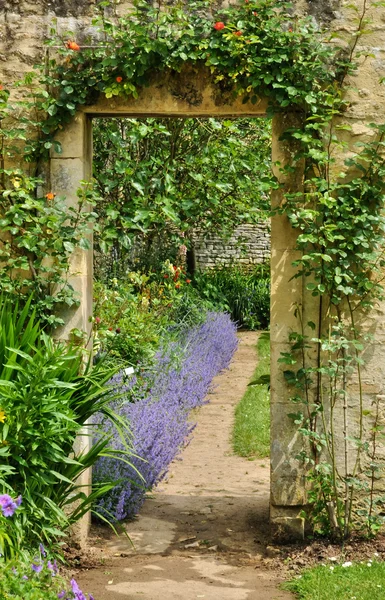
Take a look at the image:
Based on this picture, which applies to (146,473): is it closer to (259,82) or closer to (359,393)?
(359,393)

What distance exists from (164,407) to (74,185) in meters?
3.17

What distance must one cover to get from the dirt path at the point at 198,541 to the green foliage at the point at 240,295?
7227 millimetres

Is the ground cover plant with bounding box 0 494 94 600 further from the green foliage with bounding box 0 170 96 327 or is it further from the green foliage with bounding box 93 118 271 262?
the green foliage with bounding box 93 118 271 262

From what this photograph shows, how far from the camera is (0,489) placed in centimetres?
399

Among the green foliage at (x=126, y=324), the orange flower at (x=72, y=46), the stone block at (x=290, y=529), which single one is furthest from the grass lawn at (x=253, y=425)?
the orange flower at (x=72, y=46)

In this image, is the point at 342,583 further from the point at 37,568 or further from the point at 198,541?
the point at 37,568

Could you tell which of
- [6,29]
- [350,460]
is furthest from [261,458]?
[6,29]

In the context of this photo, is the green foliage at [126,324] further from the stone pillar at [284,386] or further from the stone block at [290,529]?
the stone block at [290,529]

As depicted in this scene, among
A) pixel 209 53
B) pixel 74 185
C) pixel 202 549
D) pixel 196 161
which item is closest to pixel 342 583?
pixel 202 549

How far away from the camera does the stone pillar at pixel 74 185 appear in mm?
5082

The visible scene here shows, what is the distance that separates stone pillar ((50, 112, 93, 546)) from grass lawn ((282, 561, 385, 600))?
139 centimetres

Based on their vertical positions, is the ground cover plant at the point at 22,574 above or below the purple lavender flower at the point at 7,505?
below

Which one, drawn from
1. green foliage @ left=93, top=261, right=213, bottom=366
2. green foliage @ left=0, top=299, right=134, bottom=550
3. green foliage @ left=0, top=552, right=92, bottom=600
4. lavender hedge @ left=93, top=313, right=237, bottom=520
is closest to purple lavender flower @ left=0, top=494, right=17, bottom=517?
green foliage @ left=0, top=552, right=92, bottom=600

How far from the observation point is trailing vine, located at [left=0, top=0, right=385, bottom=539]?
4.85m
